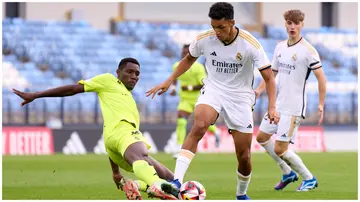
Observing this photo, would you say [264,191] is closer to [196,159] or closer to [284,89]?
[284,89]

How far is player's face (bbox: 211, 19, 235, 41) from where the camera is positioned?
9.01m

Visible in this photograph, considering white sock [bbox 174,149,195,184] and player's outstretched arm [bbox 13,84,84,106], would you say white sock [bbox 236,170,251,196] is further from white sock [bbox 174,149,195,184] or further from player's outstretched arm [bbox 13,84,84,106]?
player's outstretched arm [bbox 13,84,84,106]

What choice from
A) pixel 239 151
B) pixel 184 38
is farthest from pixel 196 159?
pixel 184 38

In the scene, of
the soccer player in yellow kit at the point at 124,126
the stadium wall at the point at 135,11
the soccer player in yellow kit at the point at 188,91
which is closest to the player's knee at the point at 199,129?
the soccer player in yellow kit at the point at 124,126

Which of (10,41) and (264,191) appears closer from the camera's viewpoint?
(264,191)

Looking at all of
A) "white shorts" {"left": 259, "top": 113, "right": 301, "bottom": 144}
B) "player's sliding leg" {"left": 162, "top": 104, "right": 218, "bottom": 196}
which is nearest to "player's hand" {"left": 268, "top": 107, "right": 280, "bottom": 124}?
Answer: "player's sliding leg" {"left": 162, "top": 104, "right": 218, "bottom": 196}

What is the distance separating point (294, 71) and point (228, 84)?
234cm

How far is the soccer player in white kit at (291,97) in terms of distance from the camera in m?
11.5

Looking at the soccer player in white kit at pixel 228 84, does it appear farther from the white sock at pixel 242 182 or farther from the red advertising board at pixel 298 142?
the red advertising board at pixel 298 142

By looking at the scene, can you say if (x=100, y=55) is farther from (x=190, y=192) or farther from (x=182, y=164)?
(x=190, y=192)

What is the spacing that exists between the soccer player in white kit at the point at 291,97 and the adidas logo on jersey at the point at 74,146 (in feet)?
36.7

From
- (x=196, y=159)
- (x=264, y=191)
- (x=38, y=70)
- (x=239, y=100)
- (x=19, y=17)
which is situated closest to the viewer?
(x=239, y=100)

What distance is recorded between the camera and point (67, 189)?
38.0 ft

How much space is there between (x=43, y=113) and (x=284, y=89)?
12452mm
